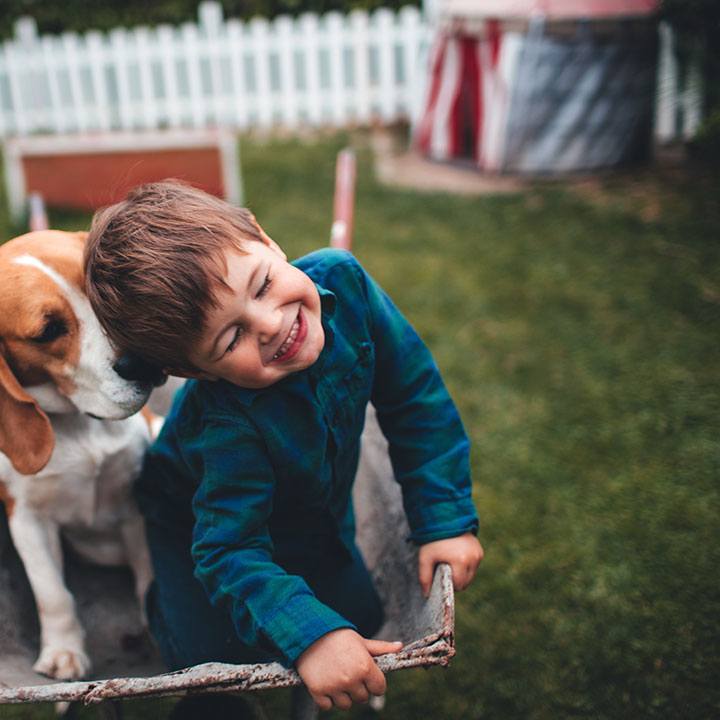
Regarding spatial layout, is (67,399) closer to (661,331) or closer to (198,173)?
(661,331)

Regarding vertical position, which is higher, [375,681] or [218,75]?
[375,681]

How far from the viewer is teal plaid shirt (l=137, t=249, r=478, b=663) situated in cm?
155

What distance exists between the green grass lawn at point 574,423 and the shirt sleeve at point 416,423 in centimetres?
92

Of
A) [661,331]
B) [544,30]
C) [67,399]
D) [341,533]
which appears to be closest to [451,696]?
[341,533]

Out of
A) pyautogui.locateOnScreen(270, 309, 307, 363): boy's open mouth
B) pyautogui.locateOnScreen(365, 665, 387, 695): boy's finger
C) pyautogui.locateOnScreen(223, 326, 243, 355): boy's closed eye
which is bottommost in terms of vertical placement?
pyautogui.locateOnScreen(365, 665, 387, 695): boy's finger

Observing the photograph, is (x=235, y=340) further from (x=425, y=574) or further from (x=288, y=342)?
(x=425, y=574)

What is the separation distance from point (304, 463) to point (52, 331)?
24.0 inches

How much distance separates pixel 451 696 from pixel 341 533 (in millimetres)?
895

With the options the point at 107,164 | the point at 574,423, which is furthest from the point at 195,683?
the point at 107,164

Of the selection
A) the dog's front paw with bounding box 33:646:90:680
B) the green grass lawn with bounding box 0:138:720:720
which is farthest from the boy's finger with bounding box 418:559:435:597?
the green grass lawn with bounding box 0:138:720:720

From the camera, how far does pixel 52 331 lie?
1.77 m

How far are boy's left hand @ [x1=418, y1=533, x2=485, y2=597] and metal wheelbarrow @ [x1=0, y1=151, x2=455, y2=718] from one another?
0.06 m

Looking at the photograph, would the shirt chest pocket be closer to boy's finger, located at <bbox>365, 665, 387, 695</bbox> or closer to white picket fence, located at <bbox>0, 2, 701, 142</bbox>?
boy's finger, located at <bbox>365, 665, 387, 695</bbox>

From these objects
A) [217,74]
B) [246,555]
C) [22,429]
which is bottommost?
[217,74]
